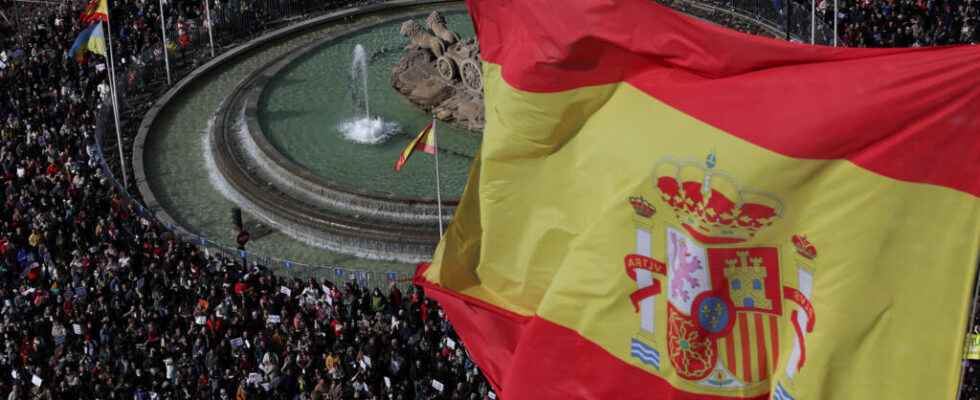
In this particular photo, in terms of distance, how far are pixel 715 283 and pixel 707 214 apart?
80 cm

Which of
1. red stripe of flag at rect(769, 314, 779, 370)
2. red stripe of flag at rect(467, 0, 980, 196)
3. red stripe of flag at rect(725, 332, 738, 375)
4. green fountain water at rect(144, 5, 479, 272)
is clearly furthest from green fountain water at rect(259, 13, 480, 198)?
red stripe of flag at rect(769, 314, 779, 370)

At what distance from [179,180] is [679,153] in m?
26.5

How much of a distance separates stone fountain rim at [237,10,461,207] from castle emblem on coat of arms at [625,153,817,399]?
18660mm

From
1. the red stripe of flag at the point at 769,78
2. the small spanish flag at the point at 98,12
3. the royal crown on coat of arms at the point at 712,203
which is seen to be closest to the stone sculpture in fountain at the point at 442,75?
the small spanish flag at the point at 98,12

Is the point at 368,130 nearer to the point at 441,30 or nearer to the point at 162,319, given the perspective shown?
the point at 441,30

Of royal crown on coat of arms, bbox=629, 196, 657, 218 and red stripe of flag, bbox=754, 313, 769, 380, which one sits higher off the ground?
royal crown on coat of arms, bbox=629, 196, 657, 218

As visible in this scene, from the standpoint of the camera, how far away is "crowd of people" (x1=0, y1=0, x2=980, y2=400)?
88.7 ft

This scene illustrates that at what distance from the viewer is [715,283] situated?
594 inches

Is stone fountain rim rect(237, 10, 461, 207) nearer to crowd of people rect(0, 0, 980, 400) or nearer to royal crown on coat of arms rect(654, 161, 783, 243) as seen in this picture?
crowd of people rect(0, 0, 980, 400)

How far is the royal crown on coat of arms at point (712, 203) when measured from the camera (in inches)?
571

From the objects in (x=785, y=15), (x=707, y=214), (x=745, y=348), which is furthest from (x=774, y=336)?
(x=785, y=15)

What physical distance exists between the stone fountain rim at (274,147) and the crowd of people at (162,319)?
10.9 ft

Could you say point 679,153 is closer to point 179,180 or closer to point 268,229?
point 268,229

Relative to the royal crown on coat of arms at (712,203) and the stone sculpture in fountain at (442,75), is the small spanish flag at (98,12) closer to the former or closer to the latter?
the stone sculpture in fountain at (442,75)
